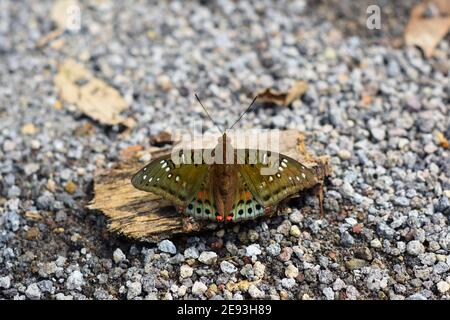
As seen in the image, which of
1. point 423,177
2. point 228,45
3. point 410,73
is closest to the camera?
point 423,177

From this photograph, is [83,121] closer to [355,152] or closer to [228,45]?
[228,45]

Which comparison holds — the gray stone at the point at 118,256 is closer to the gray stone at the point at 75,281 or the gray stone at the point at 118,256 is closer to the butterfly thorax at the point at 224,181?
the gray stone at the point at 75,281

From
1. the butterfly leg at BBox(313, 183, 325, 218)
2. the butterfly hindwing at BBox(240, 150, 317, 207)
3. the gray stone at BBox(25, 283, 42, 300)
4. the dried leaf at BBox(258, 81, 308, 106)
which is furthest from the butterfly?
the dried leaf at BBox(258, 81, 308, 106)

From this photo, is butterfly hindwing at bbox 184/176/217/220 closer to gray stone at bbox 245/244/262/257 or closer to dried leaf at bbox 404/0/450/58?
gray stone at bbox 245/244/262/257

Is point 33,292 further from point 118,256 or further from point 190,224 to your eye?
point 190,224

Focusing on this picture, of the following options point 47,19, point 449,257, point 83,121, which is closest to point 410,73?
point 449,257
